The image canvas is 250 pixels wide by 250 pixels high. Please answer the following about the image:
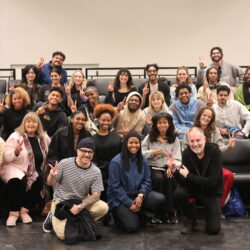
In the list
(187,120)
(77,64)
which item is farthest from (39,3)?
(187,120)

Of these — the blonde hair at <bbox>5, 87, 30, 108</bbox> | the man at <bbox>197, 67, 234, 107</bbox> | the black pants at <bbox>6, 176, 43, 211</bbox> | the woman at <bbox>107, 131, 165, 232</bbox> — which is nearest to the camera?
the woman at <bbox>107, 131, 165, 232</bbox>

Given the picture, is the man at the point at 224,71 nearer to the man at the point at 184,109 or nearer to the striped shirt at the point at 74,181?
the man at the point at 184,109

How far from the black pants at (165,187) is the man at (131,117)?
2.98 ft

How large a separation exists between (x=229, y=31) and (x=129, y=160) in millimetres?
5784

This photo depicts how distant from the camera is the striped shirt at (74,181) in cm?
353

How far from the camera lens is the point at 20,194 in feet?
12.6

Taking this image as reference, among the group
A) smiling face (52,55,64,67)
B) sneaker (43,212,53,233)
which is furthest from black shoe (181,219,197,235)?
smiling face (52,55,64,67)

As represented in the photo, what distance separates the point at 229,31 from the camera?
340 inches

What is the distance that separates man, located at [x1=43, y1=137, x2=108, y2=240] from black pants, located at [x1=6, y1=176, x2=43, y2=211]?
16.6 inches

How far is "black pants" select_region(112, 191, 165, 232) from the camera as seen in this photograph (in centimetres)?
359

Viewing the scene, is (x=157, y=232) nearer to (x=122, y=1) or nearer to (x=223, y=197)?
(x=223, y=197)

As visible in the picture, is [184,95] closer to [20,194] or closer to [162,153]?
[162,153]

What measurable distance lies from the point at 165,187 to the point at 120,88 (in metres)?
1.93

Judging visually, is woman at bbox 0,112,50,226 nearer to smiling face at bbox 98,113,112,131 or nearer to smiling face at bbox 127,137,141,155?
smiling face at bbox 98,113,112,131
